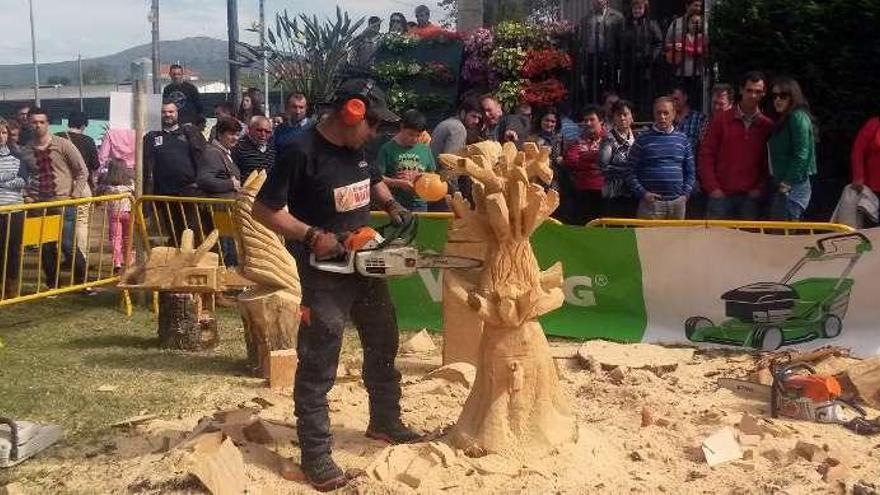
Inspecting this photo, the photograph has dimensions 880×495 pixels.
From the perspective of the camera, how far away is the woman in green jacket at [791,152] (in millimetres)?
8117

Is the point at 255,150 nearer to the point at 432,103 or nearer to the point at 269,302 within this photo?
the point at 269,302

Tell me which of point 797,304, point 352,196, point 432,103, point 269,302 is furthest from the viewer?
point 432,103

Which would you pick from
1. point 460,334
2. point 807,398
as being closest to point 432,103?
point 460,334

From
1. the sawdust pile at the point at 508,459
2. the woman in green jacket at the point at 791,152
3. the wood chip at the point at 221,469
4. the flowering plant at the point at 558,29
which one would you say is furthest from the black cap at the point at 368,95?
the flowering plant at the point at 558,29

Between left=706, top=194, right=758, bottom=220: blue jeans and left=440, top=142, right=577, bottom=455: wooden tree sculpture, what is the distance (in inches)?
171

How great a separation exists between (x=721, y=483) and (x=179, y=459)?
2600mm

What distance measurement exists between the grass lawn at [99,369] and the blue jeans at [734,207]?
13.8ft

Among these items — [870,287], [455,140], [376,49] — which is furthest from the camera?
[376,49]

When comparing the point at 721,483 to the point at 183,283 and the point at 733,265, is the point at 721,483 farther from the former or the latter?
the point at 183,283

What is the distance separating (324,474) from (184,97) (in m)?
8.94

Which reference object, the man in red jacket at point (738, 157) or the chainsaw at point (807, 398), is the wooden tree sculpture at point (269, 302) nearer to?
the chainsaw at point (807, 398)

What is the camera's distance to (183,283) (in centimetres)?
757

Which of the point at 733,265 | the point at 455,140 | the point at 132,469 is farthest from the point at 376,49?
the point at 132,469

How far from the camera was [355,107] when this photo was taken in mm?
4441
